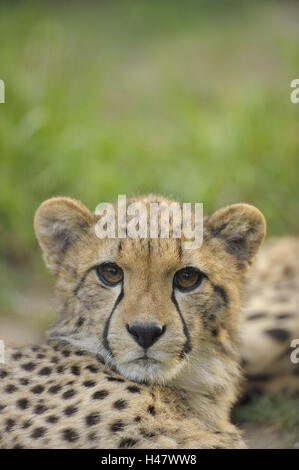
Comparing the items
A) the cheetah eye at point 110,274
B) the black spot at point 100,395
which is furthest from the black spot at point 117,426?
the cheetah eye at point 110,274

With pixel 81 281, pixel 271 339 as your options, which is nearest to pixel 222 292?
pixel 81 281

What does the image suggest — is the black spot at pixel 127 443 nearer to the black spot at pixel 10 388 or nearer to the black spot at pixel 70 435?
the black spot at pixel 70 435

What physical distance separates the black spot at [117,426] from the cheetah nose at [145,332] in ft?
0.73

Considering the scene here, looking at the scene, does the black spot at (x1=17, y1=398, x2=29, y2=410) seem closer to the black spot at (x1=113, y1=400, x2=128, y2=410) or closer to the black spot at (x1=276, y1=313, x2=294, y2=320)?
the black spot at (x1=113, y1=400, x2=128, y2=410)

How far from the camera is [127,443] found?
90.1 inches

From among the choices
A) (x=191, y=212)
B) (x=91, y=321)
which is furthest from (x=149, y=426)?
(x=191, y=212)

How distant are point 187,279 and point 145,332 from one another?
290 millimetres

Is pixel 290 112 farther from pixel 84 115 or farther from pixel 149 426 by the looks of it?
pixel 149 426

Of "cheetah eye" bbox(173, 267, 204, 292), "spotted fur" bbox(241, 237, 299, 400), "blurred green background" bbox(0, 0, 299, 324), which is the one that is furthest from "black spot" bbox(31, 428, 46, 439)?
"blurred green background" bbox(0, 0, 299, 324)

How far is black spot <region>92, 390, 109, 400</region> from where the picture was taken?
240 centimetres

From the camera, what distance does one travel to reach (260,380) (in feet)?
11.6

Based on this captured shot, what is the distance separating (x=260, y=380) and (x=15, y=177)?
6.80 feet

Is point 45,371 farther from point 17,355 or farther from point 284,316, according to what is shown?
point 284,316
